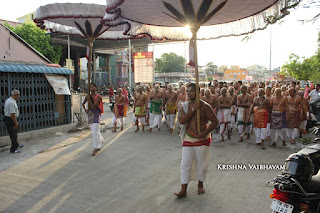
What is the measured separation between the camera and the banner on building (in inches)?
372

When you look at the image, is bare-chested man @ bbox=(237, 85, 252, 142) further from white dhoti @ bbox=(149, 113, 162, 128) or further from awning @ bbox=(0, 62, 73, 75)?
awning @ bbox=(0, 62, 73, 75)

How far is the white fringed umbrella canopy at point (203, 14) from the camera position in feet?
14.3

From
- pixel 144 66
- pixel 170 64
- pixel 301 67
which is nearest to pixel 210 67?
pixel 170 64

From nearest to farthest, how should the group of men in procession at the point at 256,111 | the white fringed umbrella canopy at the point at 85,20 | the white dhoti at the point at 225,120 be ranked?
the white fringed umbrella canopy at the point at 85,20 → the group of men in procession at the point at 256,111 → the white dhoti at the point at 225,120

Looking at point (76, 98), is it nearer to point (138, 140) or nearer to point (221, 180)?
point (138, 140)

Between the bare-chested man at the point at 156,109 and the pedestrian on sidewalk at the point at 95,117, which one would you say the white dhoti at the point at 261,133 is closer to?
the bare-chested man at the point at 156,109

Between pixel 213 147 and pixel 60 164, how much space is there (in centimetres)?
425

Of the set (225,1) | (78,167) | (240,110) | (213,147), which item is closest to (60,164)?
(78,167)

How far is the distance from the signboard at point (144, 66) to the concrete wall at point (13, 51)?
1305 centimetres

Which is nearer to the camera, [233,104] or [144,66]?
[233,104]

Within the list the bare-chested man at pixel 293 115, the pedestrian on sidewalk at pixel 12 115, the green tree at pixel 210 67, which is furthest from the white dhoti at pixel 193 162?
the green tree at pixel 210 67

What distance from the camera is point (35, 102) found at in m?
8.91

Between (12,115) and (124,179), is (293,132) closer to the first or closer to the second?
(124,179)

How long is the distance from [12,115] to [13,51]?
11.2 ft
